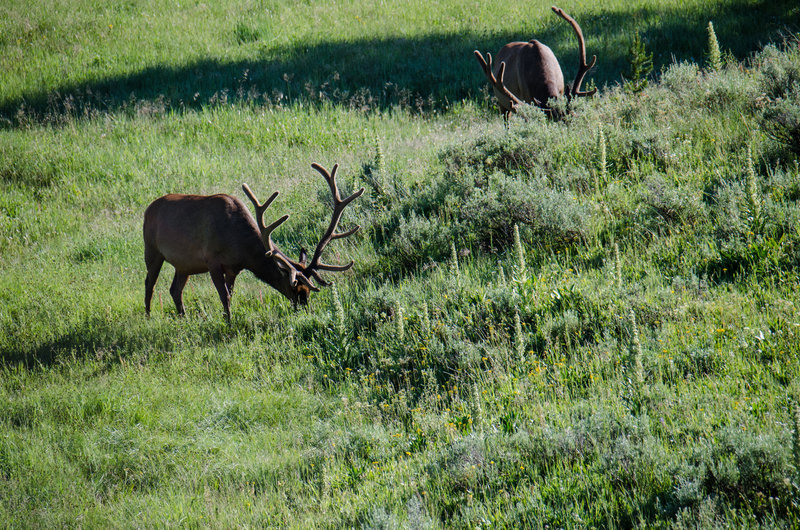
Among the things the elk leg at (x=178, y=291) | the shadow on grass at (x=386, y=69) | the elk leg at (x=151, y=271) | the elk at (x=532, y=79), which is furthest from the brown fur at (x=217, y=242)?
the shadow on grass at (x=386, y=69)

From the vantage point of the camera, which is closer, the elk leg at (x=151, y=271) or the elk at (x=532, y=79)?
the elk leg at (x=151, y=271)

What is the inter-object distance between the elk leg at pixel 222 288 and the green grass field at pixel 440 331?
17 centimetres

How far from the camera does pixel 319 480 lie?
17.4 feet

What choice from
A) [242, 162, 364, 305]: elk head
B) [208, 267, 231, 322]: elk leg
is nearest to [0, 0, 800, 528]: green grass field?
[208, 267, 231, 322]: elk leg

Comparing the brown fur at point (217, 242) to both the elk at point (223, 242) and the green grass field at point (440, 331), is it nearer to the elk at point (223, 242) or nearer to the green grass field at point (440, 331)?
the elk at point (223, 242)

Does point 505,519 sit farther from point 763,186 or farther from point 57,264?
point 57,264

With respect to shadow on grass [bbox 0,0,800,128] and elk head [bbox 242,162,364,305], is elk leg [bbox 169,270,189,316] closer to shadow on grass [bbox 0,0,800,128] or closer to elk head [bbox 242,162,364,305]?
elk head [bbox 242,162,364,305]

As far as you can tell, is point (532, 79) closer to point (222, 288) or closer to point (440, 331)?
point (222, 288)

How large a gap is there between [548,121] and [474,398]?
6693mm

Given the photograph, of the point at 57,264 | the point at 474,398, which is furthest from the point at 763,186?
the point at 57,264

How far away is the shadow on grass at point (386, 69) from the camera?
645 inches

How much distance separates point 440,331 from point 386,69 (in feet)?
41.1

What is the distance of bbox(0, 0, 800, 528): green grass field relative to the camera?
452cm

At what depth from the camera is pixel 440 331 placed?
6805 millimetres
